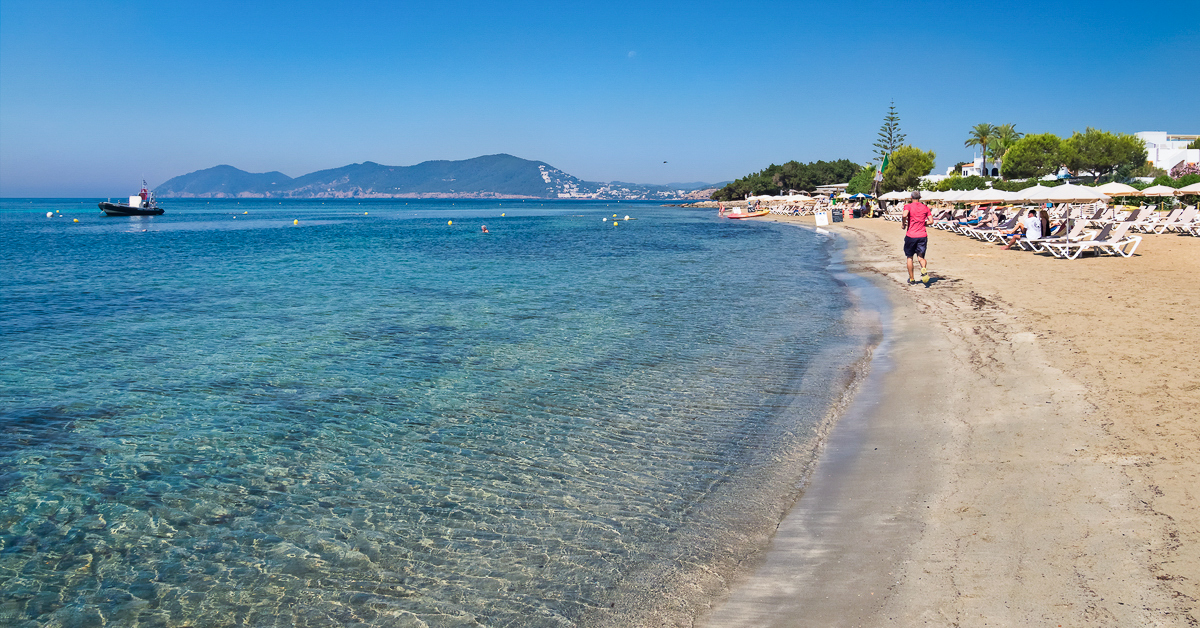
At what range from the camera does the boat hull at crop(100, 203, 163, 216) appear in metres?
66.5

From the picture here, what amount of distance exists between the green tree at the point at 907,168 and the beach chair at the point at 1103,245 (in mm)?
56625

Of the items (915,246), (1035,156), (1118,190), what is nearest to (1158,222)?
(1118,190)

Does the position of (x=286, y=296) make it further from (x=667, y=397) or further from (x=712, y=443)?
(x=712, y=443)

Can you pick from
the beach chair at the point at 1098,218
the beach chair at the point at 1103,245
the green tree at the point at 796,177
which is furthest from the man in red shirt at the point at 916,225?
the green tree at the point at 796,177

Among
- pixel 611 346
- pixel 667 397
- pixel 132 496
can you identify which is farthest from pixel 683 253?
pixel 132 496

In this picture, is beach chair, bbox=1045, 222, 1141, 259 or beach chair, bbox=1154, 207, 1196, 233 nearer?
beach chair, bbox=1045, 222, 1141, 259

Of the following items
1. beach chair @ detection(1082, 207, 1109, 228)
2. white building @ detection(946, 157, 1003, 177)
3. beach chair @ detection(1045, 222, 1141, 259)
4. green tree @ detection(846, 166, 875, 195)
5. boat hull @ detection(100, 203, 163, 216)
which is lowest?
beach chair @ detection(1045, 222, 1141, 259)

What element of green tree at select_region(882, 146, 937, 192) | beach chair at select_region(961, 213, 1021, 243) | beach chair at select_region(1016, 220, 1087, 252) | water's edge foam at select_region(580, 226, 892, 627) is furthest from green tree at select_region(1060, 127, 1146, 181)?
water's edge foam at select_region(580, 226, 892, 627)

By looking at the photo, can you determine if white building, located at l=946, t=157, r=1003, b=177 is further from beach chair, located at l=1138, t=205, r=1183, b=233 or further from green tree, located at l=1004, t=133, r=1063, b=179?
beach chair, located at l=1138, t=205, r=1183, b=233

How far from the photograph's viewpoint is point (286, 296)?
14.7m

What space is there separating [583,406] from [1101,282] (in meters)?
10.5

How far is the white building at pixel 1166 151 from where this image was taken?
65188 mm

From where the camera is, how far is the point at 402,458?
536cm

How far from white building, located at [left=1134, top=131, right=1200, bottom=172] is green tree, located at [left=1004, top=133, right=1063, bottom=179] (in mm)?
8989
